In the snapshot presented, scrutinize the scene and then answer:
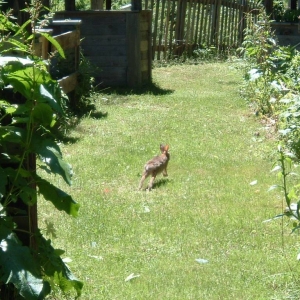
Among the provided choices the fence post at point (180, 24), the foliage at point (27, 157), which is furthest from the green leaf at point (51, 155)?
the fence post at point (180, 24)

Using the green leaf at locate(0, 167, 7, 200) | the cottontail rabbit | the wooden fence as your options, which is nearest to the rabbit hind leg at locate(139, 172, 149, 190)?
the cottontail rabbit

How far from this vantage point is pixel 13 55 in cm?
357

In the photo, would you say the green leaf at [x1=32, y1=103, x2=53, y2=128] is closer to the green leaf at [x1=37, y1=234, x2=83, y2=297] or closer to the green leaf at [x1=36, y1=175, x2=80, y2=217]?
the green leaf at [x1=36, y1=175, x2=80, y2=217]

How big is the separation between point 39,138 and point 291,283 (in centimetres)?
205

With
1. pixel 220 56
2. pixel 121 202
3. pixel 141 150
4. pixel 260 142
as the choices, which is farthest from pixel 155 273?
pixel 220 56

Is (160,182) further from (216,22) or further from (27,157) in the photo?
(216,22)

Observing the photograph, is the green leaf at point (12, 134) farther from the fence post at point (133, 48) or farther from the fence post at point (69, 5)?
the fence post at point (69, 5)

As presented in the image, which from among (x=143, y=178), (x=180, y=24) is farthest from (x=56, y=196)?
(x=180, y=24)

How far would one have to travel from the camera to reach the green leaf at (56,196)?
3.35 m

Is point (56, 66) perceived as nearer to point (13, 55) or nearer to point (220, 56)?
point (13, 55)

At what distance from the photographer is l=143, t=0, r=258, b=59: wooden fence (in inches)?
709

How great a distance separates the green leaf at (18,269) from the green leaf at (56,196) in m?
0.31

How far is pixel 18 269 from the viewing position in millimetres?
3012

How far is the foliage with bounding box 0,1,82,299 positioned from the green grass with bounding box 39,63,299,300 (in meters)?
1.18
